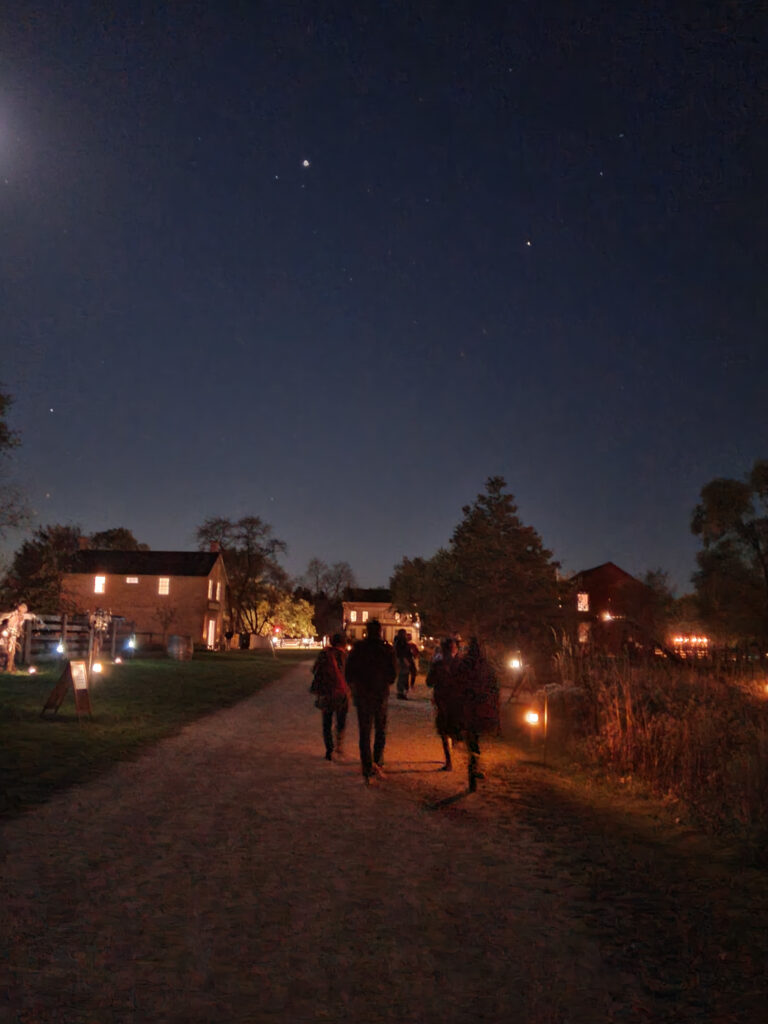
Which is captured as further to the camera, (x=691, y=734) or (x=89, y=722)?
(x=89, y=722)

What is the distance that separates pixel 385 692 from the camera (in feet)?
37.7

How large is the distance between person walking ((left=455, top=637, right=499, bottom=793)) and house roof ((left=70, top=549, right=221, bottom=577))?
194 ft

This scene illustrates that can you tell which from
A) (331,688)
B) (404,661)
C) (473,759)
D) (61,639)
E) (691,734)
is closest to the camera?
(473,759)

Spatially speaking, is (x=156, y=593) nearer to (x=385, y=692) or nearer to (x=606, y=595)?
(x=606, y=595)

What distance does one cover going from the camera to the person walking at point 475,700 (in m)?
10.5

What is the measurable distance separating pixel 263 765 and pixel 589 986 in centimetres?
802

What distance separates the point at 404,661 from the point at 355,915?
19528mm

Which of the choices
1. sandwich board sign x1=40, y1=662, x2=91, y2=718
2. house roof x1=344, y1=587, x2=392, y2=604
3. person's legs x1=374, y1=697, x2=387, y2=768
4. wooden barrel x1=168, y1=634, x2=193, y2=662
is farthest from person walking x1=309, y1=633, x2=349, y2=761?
house roof x1=344, y1=587, x2=392, y2=604

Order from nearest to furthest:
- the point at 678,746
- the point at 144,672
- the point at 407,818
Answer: the point at 407,818
the point at 678,746
the point at 144,672

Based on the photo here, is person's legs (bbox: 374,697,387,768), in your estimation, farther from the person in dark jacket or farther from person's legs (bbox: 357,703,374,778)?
person's legs (bbox: 357,703,374,778)

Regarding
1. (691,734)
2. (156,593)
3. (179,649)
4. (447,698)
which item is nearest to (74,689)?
(447,698)

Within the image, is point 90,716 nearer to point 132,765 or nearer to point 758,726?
point 132,765

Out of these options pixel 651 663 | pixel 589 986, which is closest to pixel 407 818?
pixel 589 986

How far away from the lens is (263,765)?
11977 millimetres
